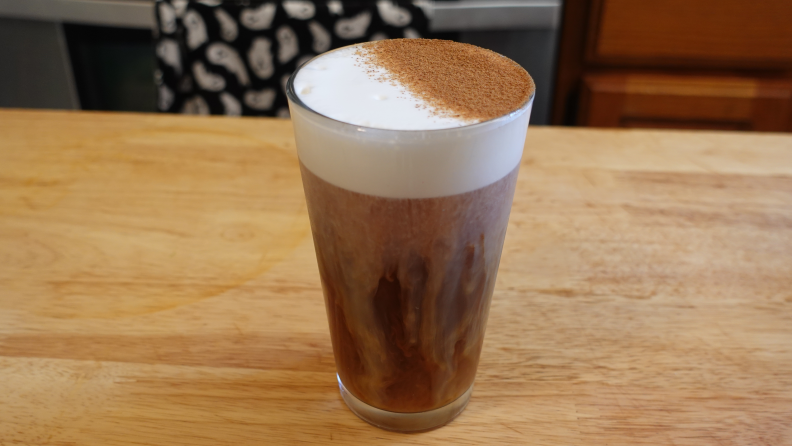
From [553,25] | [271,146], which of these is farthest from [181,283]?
[553,25]

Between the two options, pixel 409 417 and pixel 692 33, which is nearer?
pixel 409 417

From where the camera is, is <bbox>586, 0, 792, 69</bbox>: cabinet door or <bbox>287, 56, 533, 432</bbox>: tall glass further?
<bbox>586, 0, 792, 69</bbox>: cabinet door

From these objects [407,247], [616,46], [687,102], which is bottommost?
[687,102]

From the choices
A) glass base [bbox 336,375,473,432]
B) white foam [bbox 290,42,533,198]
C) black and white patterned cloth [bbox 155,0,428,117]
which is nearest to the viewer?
white foam [bbox 290,42,533,198]

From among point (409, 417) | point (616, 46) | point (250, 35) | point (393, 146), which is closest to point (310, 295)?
point (409, 417)

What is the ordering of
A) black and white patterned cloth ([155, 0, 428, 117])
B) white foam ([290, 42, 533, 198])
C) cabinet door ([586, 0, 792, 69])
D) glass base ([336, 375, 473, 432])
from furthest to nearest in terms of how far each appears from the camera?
cabinet door ([586, 0, 792, 69])
black and white patterned cloth ([155, 0, 428, 117])
glass base ([336, 375, 473, 432])
white foam ([290, 42, 533, 198])

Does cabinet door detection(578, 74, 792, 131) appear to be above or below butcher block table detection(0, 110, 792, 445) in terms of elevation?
below

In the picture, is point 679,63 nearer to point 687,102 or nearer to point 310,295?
point 687,102

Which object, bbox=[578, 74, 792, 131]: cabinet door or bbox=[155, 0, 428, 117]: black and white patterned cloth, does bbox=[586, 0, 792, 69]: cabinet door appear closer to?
bbox=[578, 74, 792, 131]: cabinet door

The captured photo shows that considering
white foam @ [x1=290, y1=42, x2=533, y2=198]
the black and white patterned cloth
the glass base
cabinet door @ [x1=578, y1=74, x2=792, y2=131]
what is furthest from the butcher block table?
cabinet door @ [x1=578, y1=74, x2=792, y2=131]
